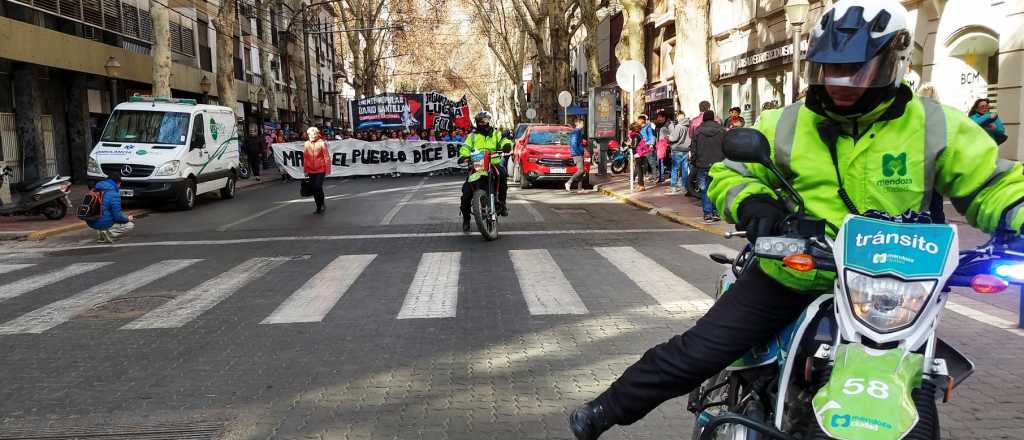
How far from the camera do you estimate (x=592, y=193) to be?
64.9 ft

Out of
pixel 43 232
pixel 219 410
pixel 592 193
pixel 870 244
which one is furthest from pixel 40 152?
pixel 870 244


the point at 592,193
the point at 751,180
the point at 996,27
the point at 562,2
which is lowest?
the point at 592,193

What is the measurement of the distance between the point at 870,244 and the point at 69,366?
16.3 feet

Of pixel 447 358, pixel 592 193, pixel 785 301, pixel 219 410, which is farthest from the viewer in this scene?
pixel 592 193

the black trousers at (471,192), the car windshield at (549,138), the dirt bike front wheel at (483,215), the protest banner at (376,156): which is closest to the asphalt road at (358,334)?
the dirt bike front wheel at (483,215)

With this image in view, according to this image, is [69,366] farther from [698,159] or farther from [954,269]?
[698,159]

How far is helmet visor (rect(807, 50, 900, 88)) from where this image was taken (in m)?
2.32

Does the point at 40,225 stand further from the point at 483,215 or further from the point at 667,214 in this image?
the point at 667,214

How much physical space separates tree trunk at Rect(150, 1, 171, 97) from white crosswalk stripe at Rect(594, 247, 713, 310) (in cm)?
1606

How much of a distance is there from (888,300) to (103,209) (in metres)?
12.0

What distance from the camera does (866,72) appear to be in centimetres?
232

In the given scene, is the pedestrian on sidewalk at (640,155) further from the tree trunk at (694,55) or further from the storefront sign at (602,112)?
the storefront sign at (602,112)

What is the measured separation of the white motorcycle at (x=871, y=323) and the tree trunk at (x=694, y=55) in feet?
52.1

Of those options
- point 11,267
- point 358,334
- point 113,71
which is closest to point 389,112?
point 113,71
